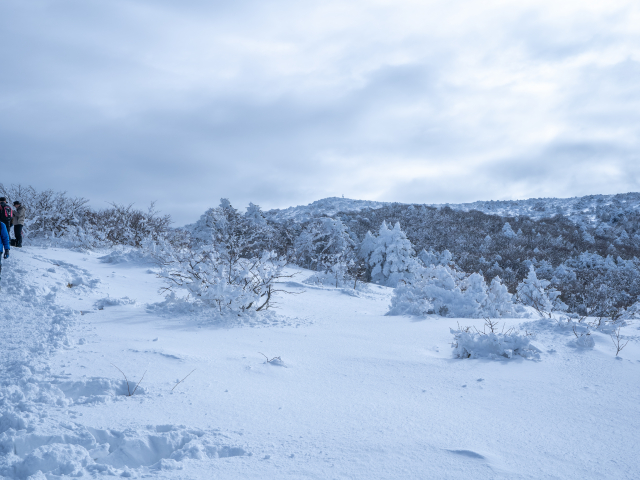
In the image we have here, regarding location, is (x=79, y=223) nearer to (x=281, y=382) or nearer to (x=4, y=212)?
(x=4, y=212)

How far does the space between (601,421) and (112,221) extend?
62.7 feet

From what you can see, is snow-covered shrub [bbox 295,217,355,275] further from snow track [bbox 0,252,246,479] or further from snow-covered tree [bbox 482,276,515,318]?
snow track [bbox 0,252,246,479]

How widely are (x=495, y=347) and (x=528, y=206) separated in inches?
4380

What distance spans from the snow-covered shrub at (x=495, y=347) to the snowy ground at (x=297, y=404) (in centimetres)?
16

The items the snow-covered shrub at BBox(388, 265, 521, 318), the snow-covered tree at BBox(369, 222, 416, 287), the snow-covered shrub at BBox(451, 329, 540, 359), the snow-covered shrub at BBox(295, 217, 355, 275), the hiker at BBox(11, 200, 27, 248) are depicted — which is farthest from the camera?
the snow-covered shrub at BBox(295, 217, 355, 275)

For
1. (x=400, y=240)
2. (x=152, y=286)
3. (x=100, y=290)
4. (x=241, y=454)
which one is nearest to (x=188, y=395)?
(x=241, y=454)

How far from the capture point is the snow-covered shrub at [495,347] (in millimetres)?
4406

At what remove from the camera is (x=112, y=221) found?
17625 mm

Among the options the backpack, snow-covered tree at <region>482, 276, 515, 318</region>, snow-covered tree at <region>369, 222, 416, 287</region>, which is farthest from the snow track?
snow-covered tree at <region>369, 222, 416, 287</region>

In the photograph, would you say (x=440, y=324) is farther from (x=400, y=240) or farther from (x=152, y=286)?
(x=400, y=240)

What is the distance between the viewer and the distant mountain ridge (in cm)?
9244

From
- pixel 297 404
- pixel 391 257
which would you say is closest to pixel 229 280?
pixel 297 404

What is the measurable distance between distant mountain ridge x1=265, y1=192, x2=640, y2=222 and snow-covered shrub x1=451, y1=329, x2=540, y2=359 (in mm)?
85598

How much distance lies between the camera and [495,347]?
448cm
